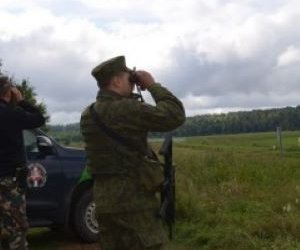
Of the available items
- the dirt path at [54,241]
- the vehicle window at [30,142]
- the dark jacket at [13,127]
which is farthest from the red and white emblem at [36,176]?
the dark jacket at [13,127]

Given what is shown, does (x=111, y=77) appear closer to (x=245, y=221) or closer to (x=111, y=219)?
(x=111, y=219)

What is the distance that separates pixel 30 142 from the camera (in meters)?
8.34

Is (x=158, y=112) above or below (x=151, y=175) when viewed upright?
above

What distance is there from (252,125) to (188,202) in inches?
3455

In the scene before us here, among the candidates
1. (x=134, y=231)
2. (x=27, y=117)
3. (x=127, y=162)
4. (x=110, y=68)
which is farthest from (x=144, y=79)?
(x=27, y=117)

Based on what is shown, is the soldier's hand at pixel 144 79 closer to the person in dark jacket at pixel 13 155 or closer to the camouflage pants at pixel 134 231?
the camouflage pants at pixel 134 231

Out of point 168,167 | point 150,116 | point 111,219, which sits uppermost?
point 150,116

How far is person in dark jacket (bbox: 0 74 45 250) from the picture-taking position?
588 centimetres

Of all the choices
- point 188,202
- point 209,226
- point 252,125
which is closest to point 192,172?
point 188,202

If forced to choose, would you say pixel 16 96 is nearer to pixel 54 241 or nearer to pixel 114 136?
pixel 114 136

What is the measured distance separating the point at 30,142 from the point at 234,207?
301 centimetres

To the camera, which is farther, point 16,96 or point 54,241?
point 54,241

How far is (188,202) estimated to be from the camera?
958 cm

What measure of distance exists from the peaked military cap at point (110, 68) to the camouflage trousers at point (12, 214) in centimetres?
209
